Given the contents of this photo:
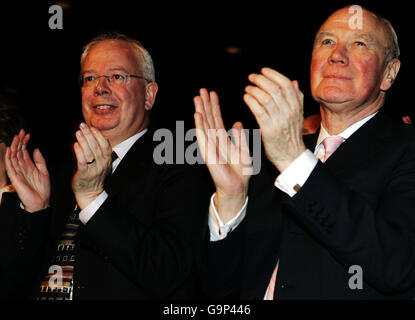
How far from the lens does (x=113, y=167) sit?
2.21 metres

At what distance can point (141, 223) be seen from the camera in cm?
189

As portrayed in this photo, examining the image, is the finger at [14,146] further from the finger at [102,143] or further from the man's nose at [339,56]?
the man's nose at [339,56]

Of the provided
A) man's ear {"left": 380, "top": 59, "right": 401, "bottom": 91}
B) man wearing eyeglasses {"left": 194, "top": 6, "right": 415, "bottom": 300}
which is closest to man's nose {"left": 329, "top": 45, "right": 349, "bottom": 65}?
man wearing eyeglasses {"left": 194, "top": 6, "right": 415, "bottom": 300}

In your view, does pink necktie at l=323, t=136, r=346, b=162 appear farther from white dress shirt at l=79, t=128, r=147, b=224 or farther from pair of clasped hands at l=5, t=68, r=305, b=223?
white dress shirt at l=79, t=128, r=147, b=224

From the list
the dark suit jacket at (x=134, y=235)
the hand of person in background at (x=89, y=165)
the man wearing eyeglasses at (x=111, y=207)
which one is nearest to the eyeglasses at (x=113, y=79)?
the man wearing eyeglasses at (x=111, y=207)

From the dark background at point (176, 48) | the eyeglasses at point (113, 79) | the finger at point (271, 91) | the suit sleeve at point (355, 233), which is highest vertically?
the dark background at point (176, 48)

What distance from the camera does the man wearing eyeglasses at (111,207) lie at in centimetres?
181

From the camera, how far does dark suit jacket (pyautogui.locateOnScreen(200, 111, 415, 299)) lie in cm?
137

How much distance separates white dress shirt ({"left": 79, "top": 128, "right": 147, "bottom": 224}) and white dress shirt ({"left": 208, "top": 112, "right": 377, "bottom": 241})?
0.40 metres

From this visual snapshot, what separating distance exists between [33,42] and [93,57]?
9.51 ft

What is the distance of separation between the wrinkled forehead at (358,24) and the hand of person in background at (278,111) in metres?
0.53

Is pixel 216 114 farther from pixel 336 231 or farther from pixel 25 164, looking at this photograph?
pixel 25 164

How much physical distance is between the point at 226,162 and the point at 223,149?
0.05m

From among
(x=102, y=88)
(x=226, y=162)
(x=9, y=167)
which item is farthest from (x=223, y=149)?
(x=9, y=167)
